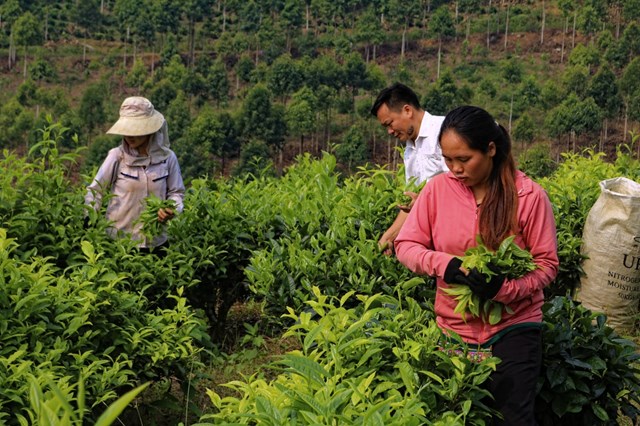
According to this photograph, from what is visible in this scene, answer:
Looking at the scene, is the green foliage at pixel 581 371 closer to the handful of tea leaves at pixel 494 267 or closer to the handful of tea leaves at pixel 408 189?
the handful of tea leaves at pixel 494 267

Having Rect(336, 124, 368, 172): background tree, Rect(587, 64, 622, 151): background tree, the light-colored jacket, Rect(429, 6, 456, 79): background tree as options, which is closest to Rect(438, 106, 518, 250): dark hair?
the light-colored jacket

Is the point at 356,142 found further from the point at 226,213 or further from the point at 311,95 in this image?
the point at 226,213

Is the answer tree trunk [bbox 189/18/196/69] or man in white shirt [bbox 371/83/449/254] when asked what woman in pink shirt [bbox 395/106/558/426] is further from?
tree trunk [bbox 189/18/196/69]

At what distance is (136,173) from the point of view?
4184mm

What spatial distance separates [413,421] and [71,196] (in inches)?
101

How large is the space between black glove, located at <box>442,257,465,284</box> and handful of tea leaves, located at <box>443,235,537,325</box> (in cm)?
2

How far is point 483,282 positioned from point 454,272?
0.09 metres

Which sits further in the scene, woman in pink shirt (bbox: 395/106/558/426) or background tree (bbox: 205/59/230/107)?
background tree (bbox: 205/59/230/107)

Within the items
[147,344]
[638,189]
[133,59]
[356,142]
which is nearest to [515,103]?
[356,142]

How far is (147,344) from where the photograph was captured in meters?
3.11

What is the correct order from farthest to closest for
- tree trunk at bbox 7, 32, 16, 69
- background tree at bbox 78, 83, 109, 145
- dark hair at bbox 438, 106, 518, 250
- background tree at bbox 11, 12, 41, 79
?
tree trunk at bbox 7, 32, 16, 69 < background tree at bbox 11, 12, 41, 79 < background tree at bbox 78, 83, 109, 145 < dark hair at bbox 438, 106, 518, 250

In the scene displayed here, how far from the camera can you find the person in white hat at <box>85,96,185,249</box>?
410cm

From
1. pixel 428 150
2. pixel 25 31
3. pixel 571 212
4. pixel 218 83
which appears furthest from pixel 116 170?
pixel 25 31

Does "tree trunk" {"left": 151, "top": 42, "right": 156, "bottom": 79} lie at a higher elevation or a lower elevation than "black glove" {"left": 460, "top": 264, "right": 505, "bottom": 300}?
lower
